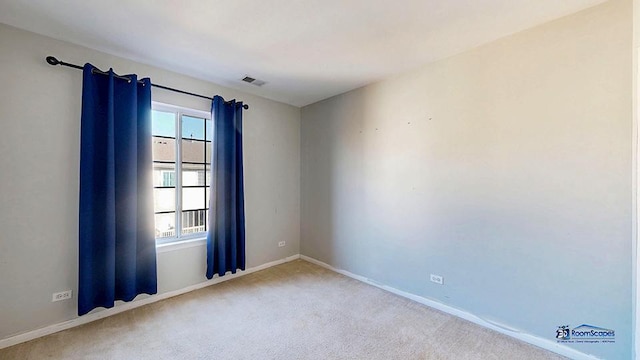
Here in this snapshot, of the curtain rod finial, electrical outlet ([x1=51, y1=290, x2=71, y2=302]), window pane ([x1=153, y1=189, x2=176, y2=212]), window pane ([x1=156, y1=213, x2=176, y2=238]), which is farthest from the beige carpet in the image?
the curtain rod finial

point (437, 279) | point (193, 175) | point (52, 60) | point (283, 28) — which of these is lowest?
point (437, 279)

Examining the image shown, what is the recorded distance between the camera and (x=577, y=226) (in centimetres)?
187

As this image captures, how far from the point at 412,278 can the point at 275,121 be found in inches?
113

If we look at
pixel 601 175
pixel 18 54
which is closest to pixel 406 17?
pixel 601 175

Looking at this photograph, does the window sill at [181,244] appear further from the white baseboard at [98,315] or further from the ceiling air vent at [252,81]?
the ceiling air vent at [252,81]

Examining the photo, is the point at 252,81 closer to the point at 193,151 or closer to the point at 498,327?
the point at 193,151

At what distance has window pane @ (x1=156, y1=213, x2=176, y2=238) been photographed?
2.92m

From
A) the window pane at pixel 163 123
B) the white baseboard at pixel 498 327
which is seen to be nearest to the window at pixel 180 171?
the window pane at pixel 163 123

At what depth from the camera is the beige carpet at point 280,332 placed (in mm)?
1940

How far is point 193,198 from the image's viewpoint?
10.5ft

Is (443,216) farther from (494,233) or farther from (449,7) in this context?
(449,7)

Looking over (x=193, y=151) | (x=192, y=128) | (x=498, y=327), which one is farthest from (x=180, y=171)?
(x=498, y=327)

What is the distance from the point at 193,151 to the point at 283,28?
1.92 m

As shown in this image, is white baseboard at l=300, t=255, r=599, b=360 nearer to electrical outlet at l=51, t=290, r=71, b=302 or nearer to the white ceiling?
the white ceiling
